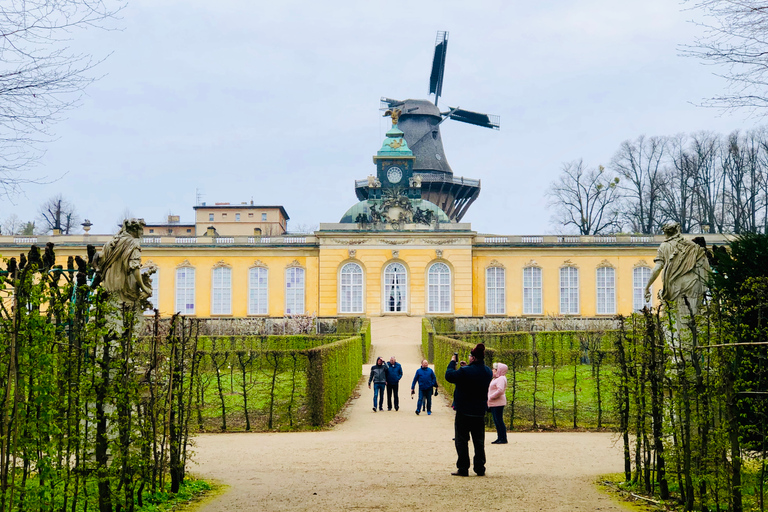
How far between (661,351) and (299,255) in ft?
114

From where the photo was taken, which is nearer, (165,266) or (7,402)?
(7,402)

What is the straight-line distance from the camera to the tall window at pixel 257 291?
139ft

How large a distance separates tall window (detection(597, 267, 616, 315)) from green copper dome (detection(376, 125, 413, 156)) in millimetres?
12719

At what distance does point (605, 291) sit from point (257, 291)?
1782cm

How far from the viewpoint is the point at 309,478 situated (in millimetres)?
10062

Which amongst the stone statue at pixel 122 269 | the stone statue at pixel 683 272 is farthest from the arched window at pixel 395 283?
the stone statue at pixel 122 269

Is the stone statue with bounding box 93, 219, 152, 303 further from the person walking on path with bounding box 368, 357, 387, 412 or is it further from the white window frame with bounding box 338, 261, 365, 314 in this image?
the white window frame with bounding box 338, 261, 365, 314

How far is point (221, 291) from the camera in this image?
140ft

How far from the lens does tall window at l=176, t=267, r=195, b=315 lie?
140ft

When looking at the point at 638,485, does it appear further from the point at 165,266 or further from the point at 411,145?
the point at 411,145

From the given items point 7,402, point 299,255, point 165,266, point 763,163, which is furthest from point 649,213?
point 7,402

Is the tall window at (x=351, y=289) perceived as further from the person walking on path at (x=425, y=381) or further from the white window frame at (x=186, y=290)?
the person walking on path at (x=425, y=381)

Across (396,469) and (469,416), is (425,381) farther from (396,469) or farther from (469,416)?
(469,416)

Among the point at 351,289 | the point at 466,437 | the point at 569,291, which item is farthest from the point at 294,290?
the point at 466,437
